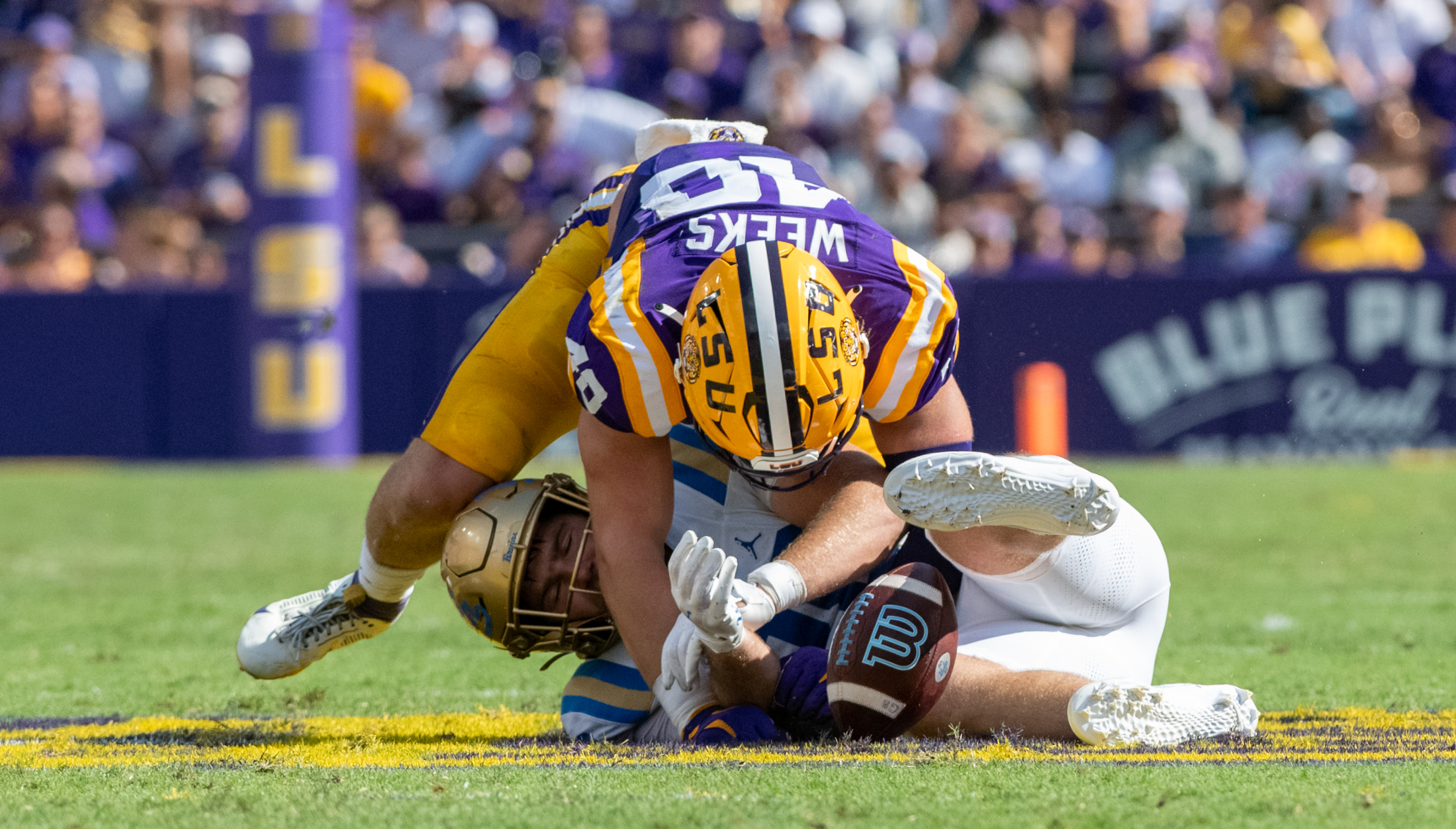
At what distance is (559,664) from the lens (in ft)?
15.5

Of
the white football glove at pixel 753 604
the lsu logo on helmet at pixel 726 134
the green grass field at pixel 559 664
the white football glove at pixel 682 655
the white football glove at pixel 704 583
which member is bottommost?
the green grass field at pixel 559 664

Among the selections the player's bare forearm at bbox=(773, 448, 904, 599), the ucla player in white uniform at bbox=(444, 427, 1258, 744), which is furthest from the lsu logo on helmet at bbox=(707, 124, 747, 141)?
the player's bare forearm at bbox=(773, 448, 904, 599)

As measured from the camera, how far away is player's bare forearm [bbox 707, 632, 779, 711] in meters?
3.23

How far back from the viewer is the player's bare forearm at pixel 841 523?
10.7 ft

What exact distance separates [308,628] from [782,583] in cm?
138

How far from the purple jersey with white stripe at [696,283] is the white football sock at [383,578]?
2.94 feet

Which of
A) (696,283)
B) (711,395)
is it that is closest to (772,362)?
(711,395)

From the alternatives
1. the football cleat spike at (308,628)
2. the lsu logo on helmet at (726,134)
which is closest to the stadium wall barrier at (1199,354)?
the lsu logo on helmet at (726,134)

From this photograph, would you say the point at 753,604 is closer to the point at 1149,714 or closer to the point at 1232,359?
the point at 1149,714

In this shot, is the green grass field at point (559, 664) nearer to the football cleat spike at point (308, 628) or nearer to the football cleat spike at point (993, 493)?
the football cleat spike at point (308, 628)

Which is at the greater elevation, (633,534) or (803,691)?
(633,534)

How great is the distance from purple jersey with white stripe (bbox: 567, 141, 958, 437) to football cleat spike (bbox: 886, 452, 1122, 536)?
279 millimetres

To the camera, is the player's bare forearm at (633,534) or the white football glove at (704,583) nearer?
the white football glove at (704,583)

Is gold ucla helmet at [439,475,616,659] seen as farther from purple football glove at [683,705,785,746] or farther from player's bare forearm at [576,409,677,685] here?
purple football glove at [683,705,785,746]
